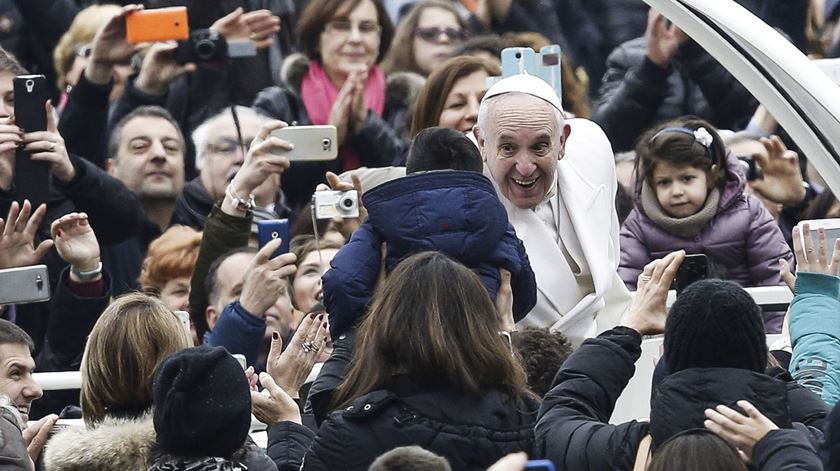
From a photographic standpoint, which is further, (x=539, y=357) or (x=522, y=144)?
(x=522, y=144)

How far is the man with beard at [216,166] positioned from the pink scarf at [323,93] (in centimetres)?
42

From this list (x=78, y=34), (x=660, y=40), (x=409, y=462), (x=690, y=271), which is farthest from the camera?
(x=78, y=34)

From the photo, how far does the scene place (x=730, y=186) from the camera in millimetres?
7910

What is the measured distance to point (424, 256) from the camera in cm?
482

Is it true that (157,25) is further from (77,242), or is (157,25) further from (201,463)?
(201,463)

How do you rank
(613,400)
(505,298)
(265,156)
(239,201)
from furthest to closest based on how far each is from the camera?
(239,201) < (265,156) < (505,298) < (613,400)

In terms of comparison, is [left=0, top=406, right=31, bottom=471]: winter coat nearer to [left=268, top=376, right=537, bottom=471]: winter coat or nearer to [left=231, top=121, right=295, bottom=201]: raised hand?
[left=268, top=376, right=537, bottom=471]: winter coat

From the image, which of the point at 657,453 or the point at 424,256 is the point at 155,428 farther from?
the point at 657,453

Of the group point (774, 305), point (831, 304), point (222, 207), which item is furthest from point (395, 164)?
point (831, 304)

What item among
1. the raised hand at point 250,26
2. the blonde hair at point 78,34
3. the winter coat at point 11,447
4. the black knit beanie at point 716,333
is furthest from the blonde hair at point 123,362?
the blonde hair at point 78,34

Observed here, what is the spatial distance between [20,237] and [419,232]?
6.78ft

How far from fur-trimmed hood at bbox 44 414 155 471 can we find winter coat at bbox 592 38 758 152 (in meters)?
5.19

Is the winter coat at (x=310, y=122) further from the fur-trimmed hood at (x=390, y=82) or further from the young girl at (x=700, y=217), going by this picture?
the young girl at (x=700, y=217)

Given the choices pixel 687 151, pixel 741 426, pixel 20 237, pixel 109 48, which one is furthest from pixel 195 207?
pixel 741 426
